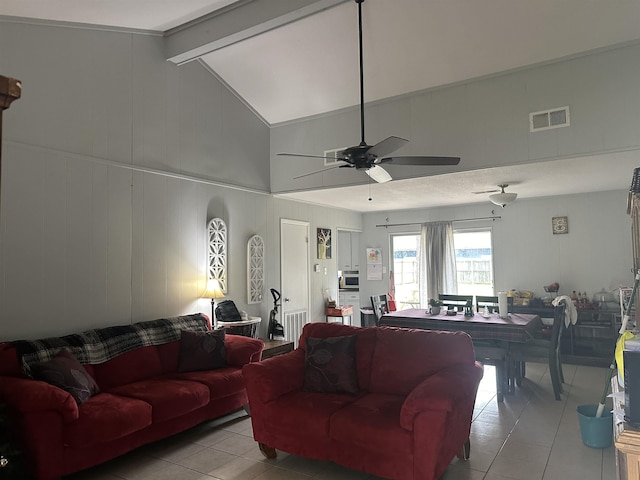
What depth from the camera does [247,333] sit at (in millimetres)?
5145

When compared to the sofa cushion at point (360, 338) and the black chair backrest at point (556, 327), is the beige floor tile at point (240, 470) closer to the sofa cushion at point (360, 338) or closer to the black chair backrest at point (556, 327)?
the sofa cushion at point (360, 338)

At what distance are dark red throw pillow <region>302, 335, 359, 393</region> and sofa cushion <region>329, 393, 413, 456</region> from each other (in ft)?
1.02

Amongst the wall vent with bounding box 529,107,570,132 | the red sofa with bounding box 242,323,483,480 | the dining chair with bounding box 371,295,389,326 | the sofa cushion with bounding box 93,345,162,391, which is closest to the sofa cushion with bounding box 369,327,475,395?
the red sofa with bounding box 242,323,483,480

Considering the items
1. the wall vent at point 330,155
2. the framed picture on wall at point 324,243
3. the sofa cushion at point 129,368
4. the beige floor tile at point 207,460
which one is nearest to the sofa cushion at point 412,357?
the beige floor tile at point 207,460

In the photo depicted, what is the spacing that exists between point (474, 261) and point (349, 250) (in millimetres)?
2404

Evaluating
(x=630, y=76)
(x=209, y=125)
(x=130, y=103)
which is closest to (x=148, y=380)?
(x=130, y=103)

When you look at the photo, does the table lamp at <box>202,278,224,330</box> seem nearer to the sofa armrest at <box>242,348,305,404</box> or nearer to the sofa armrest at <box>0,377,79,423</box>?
the sofa armrest at <box>242,348,305,404</box>

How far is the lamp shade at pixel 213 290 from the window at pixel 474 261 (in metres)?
4.45

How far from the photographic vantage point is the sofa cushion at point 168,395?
3338 millimetres

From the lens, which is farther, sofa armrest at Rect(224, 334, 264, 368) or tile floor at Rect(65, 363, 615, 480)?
sofa armrest at Rect(224, 334, 264, 368)

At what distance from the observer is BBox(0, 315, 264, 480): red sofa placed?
277 centimetres

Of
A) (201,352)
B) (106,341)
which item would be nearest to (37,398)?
(106,341)

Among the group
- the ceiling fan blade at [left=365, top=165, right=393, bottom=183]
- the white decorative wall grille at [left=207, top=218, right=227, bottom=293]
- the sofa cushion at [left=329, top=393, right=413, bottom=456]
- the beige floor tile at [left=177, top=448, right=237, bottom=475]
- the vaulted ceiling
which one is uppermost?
the vaulted ceiling

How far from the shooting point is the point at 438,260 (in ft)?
25.5
